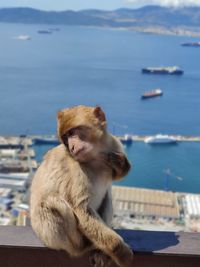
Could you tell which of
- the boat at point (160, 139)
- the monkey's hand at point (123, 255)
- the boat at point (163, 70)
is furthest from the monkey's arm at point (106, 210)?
the boat at point (163, 70)

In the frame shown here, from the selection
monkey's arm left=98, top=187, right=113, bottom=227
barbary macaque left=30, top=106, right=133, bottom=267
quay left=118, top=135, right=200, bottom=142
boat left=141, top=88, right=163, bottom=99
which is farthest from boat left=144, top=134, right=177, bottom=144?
barbary macaque left=30, top=106, right=133, bottom=267

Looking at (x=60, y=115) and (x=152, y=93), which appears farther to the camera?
(x=152, y=93)

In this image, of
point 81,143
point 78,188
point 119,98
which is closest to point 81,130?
point 81,143

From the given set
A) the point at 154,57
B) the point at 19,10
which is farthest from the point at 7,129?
the point at 19,10

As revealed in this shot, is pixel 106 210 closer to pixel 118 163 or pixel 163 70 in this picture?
pixel 118 163

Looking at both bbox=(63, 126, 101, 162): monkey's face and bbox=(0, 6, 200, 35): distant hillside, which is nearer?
bbox=(63, 126, 101, 162): monkey's face

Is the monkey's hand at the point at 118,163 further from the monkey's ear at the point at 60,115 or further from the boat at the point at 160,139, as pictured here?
the boat at the point at 160,139

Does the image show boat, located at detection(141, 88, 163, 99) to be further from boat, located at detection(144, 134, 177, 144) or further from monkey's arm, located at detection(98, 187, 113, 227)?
monkey's arm, located at detection(98, 187, 113, 227)
